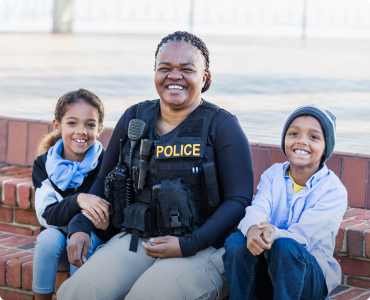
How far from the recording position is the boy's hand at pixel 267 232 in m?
2.23

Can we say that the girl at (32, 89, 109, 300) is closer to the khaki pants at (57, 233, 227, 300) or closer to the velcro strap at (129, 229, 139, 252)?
the velcro strap at (129, 229, 139, 252)

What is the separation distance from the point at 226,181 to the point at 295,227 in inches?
15.2

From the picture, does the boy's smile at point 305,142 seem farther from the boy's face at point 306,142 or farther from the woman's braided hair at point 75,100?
the woman's braided hair at point 75,100

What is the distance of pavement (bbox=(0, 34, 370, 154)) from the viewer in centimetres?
423

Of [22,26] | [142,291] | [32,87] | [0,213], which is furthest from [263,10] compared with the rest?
[142,291]

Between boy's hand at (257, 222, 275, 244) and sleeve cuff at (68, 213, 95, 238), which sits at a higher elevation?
boy's hand at (257, 222, 275, 244)

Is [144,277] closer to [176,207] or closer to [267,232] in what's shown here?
[176,207]

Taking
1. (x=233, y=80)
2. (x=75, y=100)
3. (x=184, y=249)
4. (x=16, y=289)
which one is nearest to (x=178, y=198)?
(x=184, y=249)

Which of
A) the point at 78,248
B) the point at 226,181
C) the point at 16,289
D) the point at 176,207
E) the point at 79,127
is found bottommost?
the point at 16,289

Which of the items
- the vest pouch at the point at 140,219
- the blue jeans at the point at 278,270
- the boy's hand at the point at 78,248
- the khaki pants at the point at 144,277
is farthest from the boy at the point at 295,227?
the boy's hand at the point at 78,248

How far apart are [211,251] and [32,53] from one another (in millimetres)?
7285

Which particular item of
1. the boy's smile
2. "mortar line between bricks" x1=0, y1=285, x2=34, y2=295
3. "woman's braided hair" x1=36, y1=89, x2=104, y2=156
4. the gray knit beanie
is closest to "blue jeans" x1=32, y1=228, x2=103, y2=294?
"mortar line between bricks" x1=0, y1=285, x2=34, y2=295

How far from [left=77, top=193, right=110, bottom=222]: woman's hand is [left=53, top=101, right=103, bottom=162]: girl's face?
42cm

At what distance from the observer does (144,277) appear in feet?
7.50
